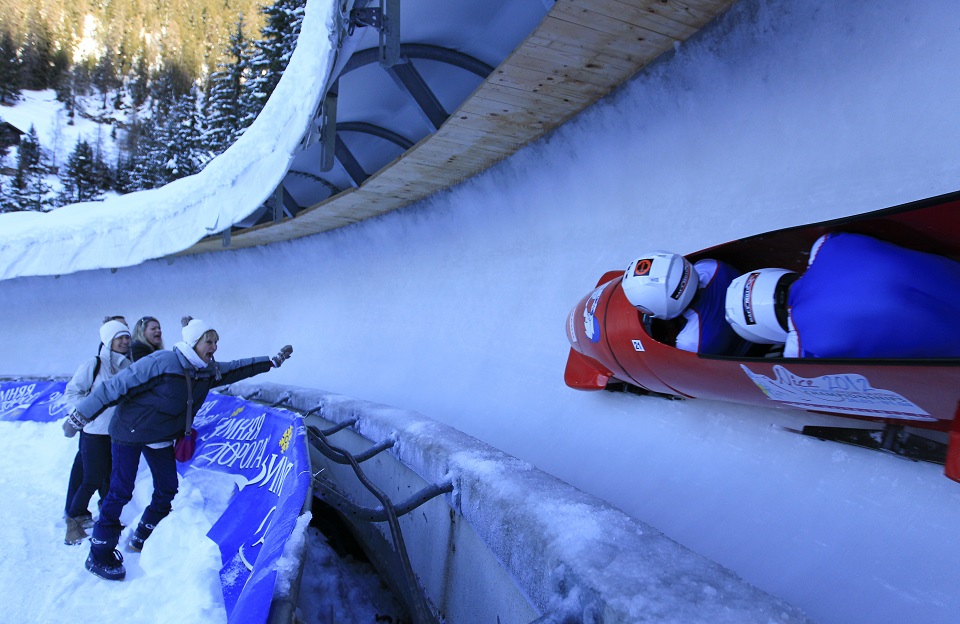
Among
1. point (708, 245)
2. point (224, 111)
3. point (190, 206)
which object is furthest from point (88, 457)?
point (224, 111)

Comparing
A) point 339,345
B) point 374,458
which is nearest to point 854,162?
point 374,458

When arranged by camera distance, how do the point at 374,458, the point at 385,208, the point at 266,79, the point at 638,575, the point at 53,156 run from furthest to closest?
the point at 53,156, the point at 266,79, the point at 385,208, the point at 374,458, the point at 638,575

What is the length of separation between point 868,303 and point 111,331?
3729mm

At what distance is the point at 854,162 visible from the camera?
2.09 metres

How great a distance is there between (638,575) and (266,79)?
71.8 feet

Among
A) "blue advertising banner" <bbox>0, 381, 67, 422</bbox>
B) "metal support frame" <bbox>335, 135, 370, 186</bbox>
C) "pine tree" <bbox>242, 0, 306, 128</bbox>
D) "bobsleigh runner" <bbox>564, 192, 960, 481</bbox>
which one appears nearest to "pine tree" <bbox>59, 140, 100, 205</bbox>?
"pine tree" <bbox>242, 0, 306, 128</bbox>

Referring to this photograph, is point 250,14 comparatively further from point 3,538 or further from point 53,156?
point 3,538

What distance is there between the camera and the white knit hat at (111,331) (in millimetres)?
3416

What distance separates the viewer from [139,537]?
2734 millimetres

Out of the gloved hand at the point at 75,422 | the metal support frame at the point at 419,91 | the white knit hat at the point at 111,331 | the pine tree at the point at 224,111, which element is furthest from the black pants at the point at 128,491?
the pine tree at the point at 224,111

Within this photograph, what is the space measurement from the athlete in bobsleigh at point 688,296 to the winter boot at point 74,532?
2.99 meters

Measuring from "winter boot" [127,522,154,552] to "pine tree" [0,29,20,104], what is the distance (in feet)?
162

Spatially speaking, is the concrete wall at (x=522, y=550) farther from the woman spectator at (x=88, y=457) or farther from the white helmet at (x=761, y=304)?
the woman spectator at (x=88, y=457)

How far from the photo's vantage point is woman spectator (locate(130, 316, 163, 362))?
3.30 metres
